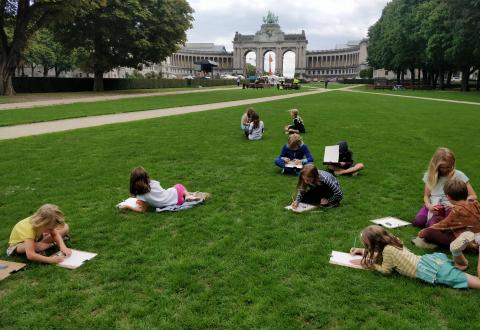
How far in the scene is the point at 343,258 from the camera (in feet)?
17.6

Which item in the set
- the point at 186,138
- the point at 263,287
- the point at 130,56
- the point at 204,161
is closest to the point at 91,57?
the point at 130,56

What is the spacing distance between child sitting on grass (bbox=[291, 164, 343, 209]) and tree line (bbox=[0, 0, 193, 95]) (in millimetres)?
30559

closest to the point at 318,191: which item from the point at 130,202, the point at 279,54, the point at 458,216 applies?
the point at 458,216

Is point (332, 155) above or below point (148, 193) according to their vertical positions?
above

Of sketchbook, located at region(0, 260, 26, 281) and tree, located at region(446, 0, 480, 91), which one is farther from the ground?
tree, located at region(446, 0, 480, 91)

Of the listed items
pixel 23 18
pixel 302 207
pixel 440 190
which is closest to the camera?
pixel 440 190

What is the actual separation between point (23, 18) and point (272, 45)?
459ft

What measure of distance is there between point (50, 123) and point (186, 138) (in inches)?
267

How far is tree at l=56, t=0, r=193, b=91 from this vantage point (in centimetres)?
4066

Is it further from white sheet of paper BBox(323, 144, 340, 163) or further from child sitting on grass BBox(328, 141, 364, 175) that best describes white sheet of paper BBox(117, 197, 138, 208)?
child sitting on grass BBox(328, 141, 364, 175)

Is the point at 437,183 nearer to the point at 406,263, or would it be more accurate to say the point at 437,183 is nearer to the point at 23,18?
the point at 406,263

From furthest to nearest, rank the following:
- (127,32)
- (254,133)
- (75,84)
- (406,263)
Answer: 1. (75,84)
2. (127,32)
3. (254,133)
4. (406,263)

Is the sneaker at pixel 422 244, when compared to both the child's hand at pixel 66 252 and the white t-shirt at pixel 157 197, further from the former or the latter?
the child's hand at pixel 66 252

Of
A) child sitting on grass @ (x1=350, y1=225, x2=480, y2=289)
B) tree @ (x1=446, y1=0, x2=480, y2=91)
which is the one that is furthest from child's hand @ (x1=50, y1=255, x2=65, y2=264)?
tree @ (x1=446, y1=0, x2=480, y2=91)
